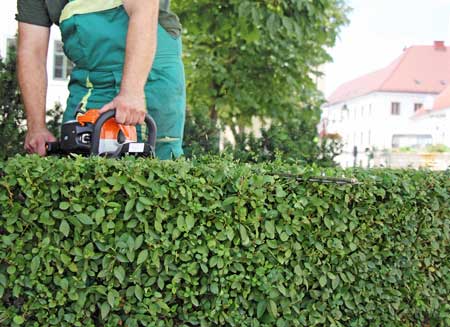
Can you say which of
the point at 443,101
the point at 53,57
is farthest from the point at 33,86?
the point at 443,101

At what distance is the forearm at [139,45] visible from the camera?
288 cm

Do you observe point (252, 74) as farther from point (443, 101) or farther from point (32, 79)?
point (443, 101)

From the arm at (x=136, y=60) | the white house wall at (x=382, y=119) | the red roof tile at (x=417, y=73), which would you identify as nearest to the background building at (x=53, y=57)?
the arm at (x=136, y=60)

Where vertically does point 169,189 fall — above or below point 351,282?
above

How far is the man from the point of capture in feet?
10.3

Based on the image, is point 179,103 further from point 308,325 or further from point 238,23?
point 238,23

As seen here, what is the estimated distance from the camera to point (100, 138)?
2.76m

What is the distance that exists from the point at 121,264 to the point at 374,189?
48.7 inches

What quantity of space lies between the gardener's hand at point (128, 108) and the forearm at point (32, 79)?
24.3 inches

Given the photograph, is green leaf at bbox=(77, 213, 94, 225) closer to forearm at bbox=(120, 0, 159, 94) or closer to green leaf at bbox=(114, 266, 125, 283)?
green leaf at bbox=(114, 266, 125, 283)

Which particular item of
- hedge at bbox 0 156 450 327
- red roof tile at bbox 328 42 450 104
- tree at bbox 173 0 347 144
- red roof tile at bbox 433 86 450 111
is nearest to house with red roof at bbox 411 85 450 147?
red roof tile at bbox 433 86 450 111

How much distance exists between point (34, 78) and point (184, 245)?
4.10 ft

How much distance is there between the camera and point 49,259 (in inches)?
97.3

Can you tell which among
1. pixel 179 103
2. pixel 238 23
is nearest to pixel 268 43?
pixel 238 23
